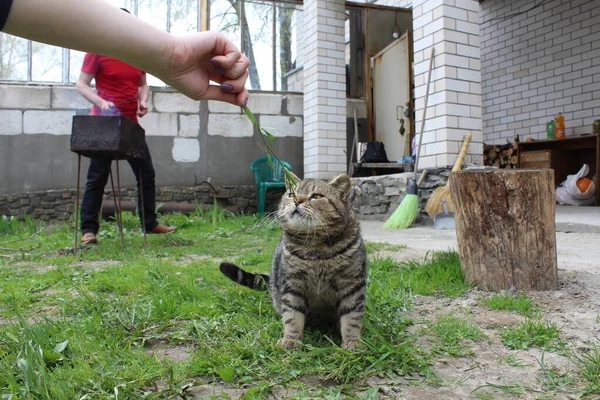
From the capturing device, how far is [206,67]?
1.76m

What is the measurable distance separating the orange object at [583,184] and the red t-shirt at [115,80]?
273 inches

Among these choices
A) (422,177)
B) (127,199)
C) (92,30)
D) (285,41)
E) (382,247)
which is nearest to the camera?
(92,30)

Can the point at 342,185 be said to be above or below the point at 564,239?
above

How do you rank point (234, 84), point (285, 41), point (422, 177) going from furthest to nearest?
point (285, 41), point (422, 177), point (234, 84)

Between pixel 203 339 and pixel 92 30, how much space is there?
1.28 m

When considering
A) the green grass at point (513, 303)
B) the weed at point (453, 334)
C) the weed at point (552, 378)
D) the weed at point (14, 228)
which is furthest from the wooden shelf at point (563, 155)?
the weed at point (14, 228)

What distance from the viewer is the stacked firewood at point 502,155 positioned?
8.93m

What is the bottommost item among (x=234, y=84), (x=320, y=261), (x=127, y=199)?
(x=320, y=261)

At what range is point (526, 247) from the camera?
271 cm

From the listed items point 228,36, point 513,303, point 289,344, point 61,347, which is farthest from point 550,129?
point 61,347

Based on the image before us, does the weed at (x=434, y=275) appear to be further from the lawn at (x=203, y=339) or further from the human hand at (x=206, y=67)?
the human hand at (x=206, y=67)

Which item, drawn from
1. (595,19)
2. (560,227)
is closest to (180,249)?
(560,227)

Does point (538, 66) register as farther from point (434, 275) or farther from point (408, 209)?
point (434, 275)

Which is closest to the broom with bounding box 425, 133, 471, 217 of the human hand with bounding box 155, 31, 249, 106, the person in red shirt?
the person in red shirt
